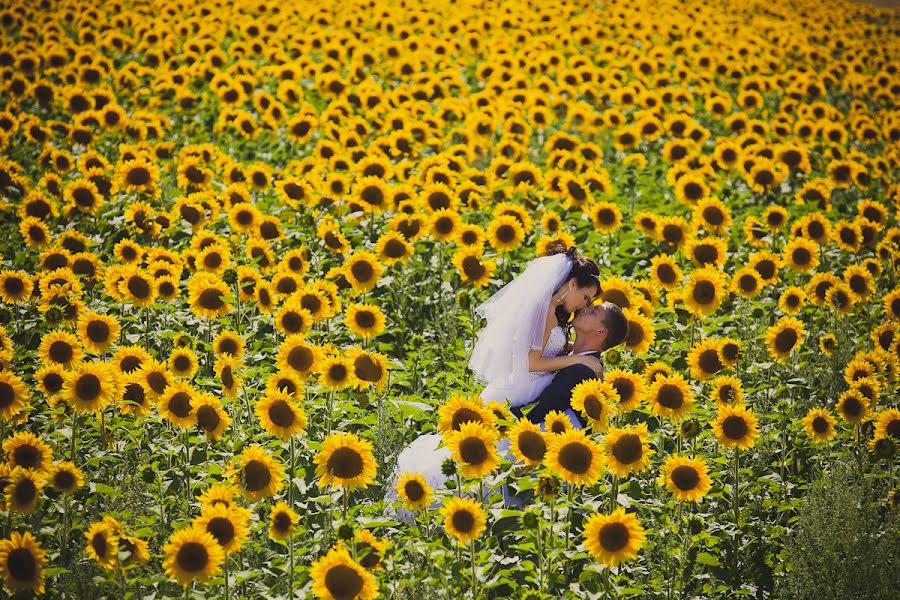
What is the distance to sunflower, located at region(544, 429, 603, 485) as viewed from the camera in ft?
13.5

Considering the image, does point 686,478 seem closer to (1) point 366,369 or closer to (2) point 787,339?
(1) point 366,369

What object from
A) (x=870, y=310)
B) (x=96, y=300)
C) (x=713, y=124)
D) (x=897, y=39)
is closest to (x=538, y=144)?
(x=713, y=124)

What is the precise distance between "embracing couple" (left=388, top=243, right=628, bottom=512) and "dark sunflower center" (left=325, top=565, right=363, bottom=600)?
1.63 m

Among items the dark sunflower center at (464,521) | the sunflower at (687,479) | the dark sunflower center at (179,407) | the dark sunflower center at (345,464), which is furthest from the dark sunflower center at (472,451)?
the dark sunflower center at (179,407)

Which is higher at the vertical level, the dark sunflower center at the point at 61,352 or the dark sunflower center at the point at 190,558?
the dark sunflower center at the point at 190,558

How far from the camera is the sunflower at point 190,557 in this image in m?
3.62

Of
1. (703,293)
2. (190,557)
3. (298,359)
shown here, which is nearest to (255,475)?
(190,557)

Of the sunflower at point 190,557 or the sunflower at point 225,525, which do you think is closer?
the sunflower at point 190,557

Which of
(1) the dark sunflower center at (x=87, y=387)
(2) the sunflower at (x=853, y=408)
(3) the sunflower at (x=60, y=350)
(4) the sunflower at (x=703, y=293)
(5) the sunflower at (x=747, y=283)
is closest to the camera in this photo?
(1) the dark sunflower center at (x=87, y=387)

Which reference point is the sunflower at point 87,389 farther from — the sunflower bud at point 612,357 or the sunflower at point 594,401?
the sunflower bud at point 612,357

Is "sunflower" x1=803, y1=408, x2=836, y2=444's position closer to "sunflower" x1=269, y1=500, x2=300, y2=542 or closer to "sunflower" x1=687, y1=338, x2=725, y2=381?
"sunflower" x1=687, y1=338, x2=725, y2=381

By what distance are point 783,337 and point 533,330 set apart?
5.77 feet

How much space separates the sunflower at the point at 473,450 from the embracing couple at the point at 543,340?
99cm

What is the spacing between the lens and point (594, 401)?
4660mm
